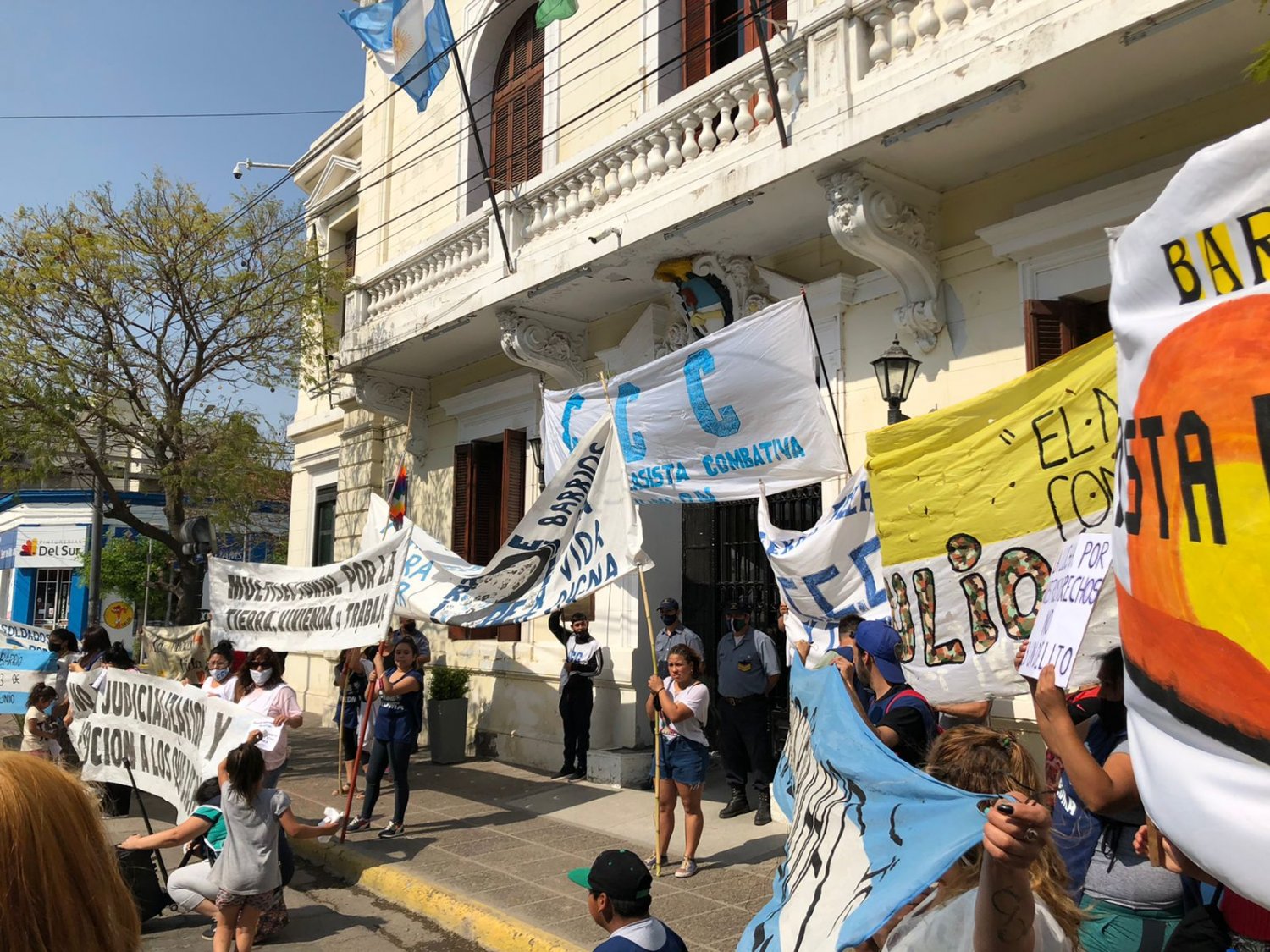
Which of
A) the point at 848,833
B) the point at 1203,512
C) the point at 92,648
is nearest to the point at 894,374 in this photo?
the point at 848,833

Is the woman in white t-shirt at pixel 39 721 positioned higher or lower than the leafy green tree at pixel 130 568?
lower

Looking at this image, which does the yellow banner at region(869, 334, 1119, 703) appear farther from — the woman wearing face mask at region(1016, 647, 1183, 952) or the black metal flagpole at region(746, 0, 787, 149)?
the black metal flagpole at region(746, 0, 787, 149)

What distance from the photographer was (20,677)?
10617 mm

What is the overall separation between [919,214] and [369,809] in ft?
22.0

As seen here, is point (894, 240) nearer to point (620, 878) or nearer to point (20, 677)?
point (620, 878)

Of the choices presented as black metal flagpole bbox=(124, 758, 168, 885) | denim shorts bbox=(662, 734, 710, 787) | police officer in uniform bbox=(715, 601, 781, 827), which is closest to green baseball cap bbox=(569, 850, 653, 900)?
Answer: denim shorts bbox=(662, 734, 710, 787)

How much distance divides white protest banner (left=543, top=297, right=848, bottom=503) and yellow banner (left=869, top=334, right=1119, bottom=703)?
150cm

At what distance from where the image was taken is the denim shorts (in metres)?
6.75

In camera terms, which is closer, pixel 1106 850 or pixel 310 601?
pixel 1106 850

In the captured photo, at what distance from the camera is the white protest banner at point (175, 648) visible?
13.3 meters

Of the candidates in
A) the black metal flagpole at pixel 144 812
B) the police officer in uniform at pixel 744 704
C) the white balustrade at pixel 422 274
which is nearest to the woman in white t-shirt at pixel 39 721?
the black metal flagpole at pixel 144 812

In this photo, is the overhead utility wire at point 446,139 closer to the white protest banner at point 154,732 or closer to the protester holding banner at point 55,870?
the white protest banner at point 154,732

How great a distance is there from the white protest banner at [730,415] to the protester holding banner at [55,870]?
570 cm

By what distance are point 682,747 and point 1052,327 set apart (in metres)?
3.97
